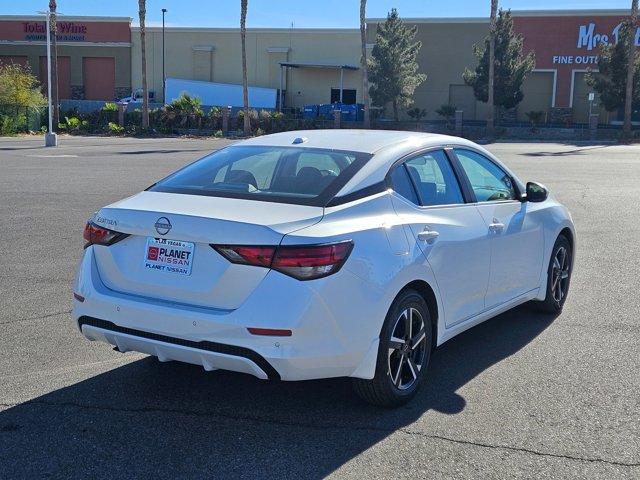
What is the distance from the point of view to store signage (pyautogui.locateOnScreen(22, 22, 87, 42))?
6925cm

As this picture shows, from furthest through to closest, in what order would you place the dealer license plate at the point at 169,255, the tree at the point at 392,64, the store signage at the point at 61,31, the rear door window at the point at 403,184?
the store signage at the point at 61,31 → the tree at the point at 392,64 → the rear door window at the point at 403,184 → the dealer license plate at the point at 169,255

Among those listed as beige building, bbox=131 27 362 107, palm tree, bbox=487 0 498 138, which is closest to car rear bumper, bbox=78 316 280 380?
palm tree, bbox=487 0 498 138

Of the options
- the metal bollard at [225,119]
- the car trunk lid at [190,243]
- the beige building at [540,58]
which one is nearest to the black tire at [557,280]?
the car trunk lid at [190,243]

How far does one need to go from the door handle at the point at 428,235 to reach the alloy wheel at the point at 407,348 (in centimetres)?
44

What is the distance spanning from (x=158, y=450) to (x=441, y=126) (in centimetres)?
5349

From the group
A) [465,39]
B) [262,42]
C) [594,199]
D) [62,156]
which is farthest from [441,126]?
[594,199]

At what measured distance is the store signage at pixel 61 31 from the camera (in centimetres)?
6925

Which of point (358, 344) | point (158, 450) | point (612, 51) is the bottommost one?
point (158, 450)

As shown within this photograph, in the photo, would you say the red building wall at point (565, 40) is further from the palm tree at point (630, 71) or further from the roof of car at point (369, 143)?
the roof of car at point (369, 143)

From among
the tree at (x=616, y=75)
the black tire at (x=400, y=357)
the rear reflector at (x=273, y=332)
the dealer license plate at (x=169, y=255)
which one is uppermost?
the tree at (x=616, y=75)

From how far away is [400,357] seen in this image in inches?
196

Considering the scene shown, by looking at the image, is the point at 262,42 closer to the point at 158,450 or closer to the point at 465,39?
the point at 465,39

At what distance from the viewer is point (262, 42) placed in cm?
6681

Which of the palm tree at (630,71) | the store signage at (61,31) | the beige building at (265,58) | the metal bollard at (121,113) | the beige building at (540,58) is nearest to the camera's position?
the palm tree at (630,71)
